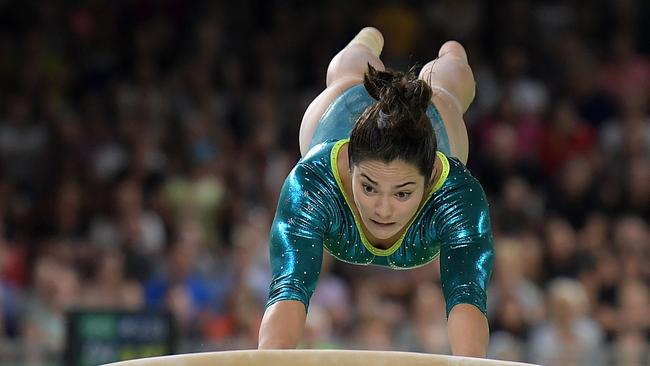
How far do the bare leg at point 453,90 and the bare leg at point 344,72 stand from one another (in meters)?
0.16

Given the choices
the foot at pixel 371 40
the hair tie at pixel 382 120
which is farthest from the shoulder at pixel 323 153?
the foot at pixel 371 40

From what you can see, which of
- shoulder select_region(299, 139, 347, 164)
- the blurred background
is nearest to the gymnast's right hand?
shoulder select_region(299, 139, 347, 164)

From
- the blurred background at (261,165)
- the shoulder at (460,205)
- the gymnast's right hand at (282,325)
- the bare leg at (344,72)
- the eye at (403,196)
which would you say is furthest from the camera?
the blurred background at (261,165)

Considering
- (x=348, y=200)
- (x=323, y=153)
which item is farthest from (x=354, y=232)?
(x=323, y=153)

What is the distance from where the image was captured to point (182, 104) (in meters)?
6.61

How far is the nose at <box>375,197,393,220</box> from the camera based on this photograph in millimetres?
2658

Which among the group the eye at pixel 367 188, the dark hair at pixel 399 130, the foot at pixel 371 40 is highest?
the foot at pixel 371 40

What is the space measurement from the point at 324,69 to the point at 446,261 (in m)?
4.18

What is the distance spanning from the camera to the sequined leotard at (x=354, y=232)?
268 centimetres

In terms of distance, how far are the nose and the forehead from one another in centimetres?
6

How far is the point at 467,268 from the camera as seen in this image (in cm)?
270

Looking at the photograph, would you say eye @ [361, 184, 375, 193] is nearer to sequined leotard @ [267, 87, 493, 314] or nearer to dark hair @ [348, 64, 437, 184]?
dark hair @ [348, 64, 437, 184]

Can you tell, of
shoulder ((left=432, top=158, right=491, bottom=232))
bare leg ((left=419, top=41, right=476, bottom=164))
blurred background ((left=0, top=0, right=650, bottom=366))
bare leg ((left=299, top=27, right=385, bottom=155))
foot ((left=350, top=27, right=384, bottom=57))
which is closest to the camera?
shoulder ((left=432, top=158, right=491, bottom=232))

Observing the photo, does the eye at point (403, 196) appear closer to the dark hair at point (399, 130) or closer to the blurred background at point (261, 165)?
the dark hair at point (399, 130)
